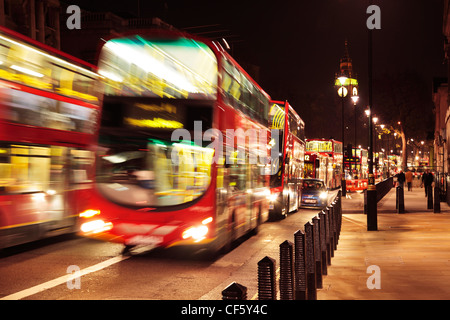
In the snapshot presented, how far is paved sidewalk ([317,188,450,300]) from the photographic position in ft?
26.2

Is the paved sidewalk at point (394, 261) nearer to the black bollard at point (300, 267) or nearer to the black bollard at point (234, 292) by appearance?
the black bollard at point (300, 267)

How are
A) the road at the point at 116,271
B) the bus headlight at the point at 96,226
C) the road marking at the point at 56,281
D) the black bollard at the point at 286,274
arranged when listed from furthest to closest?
the bus headlight at the point at 96,226
the road at the point at 116,271
the road marking at the point at 56,281
the black bollard at the point at 286,274

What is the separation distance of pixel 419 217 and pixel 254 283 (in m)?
13.6

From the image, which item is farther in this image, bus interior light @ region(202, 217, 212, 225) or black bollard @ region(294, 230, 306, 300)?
bus interior light @ region(202, 217, 212, 225)

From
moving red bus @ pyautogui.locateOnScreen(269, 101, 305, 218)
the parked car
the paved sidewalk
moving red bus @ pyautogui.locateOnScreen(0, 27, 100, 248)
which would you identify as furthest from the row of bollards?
the parked car

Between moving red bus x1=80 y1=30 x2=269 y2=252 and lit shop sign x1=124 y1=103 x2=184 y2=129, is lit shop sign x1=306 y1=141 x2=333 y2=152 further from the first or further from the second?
lit shop sign x1=124 y1=103 x2=184 y2=129

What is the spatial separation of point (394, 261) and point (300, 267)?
4.47 m

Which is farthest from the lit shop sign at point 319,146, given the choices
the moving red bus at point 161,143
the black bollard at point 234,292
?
the black bollard at point 234,292

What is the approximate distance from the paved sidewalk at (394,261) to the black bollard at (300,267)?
0.85m

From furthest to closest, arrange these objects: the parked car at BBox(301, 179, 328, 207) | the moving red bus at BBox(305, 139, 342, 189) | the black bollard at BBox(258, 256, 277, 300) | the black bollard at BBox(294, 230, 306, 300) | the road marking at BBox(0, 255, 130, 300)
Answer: the moving red bus at BBox(305, 139, 342, 189), the parked car at BBox(301, 179, 328, 207), the road marking at BBox(0, 255, 130, 300), the black bollard at BBox(294, 230, 306, 300), the black bollard at BBox(258, 256, 277, 300)

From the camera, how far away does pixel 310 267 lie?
24.6 ft

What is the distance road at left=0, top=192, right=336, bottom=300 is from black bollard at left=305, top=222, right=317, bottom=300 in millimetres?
951

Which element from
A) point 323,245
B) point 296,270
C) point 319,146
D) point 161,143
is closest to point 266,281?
point 296,270

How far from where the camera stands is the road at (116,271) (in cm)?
814
